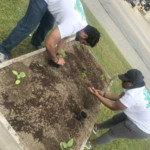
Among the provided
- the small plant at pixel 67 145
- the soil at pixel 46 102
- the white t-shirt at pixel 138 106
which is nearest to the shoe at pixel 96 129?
the soil at pixel 46 102

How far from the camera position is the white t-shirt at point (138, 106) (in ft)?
8.32

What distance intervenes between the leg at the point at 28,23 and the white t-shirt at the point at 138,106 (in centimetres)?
152

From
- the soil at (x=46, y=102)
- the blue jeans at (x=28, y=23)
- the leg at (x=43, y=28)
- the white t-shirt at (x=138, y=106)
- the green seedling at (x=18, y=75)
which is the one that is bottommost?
the white t-shirt at (x=138, y=106)

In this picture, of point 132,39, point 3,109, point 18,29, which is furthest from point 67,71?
point 132,39

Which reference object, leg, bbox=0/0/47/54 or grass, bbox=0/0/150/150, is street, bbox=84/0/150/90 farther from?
leg, bbox=0/0/47/54

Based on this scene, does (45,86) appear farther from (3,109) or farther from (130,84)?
(130,84)

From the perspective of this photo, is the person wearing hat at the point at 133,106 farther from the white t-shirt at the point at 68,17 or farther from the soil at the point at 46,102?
the white t-shirt at the point at 68,17

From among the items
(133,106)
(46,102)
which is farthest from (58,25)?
(133,106)

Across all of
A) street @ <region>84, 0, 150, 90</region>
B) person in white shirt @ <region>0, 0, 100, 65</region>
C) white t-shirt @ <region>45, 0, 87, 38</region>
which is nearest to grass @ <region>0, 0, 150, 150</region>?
person in white shirt @ <region>0, 0, 100, 65</region>

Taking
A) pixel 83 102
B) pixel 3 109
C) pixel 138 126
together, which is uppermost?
pixel 3 109

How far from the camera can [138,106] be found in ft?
8.55

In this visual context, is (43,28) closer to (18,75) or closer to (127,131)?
(18,75)

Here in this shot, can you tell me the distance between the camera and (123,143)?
4438 millimetres

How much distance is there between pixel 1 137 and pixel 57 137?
0.69 m
